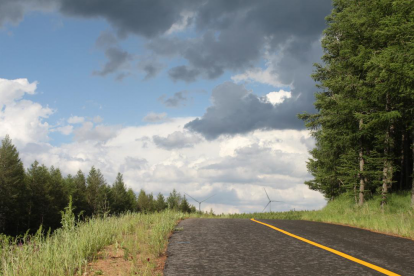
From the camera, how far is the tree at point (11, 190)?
45906 mm

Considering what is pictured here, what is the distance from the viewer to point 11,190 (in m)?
47.5

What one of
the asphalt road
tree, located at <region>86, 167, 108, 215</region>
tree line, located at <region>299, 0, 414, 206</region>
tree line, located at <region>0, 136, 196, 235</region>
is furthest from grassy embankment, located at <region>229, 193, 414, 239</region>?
tree, located at <region>86, 167, 108, 215</region>

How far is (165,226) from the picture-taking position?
935cm

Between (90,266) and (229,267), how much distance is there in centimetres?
214

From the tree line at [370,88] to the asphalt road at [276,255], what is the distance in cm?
972

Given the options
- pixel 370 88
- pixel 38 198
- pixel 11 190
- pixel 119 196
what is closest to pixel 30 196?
pixel 38 198

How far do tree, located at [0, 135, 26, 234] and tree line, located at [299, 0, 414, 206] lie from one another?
4070cm

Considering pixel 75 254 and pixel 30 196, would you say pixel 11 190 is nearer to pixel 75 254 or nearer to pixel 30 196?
pixel 30 196

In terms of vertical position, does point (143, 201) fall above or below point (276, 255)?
below

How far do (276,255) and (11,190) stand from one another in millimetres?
50508

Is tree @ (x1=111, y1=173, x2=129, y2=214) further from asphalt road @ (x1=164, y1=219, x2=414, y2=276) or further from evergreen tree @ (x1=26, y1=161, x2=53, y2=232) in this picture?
asphalt road @ (x1=164, y1=219, x2=414, y2=276)

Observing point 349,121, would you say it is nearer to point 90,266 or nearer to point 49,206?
point 90,266

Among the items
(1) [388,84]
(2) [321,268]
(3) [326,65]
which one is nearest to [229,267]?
(2) [321,268]

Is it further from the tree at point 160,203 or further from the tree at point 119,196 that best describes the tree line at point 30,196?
the tree at point 160,203
